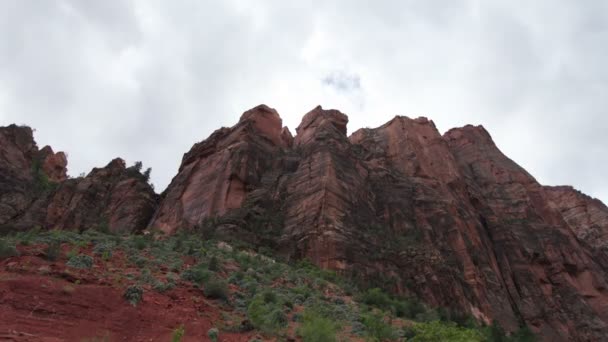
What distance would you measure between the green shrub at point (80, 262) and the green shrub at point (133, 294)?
2.41 m

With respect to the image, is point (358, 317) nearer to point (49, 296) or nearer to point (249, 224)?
point (49, 296)

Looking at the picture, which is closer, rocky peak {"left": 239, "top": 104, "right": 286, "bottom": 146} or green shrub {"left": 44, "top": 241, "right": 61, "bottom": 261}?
green shrub {"left": 44, "top": 241, "right": 61, "bottom": 261}

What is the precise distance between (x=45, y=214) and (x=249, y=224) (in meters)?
18.1

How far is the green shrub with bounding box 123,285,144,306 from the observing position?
45.9 feet

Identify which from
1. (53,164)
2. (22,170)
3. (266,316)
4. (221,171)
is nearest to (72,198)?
(22,170)

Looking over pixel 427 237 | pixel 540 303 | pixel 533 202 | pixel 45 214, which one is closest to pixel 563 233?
pixel 533 202

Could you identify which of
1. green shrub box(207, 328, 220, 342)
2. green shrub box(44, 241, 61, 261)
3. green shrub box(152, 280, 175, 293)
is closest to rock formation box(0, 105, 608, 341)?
green shrub box(152, 280, 175, 293)

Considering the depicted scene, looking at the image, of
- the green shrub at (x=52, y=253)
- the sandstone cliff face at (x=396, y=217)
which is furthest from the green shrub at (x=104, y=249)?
the sandstone cliff face at (x=396, y=217)

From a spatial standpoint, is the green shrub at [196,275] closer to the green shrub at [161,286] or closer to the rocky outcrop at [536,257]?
the green shrub at [161,286]

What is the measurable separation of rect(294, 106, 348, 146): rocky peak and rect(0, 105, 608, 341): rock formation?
7.6 inches

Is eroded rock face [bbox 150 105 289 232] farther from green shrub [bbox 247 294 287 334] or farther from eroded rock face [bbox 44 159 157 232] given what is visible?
green shrub [bbox 247 294 287 334]

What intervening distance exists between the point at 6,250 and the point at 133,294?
433 cm

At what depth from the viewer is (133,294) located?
14.2 metres

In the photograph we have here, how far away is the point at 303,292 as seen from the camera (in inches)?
810
